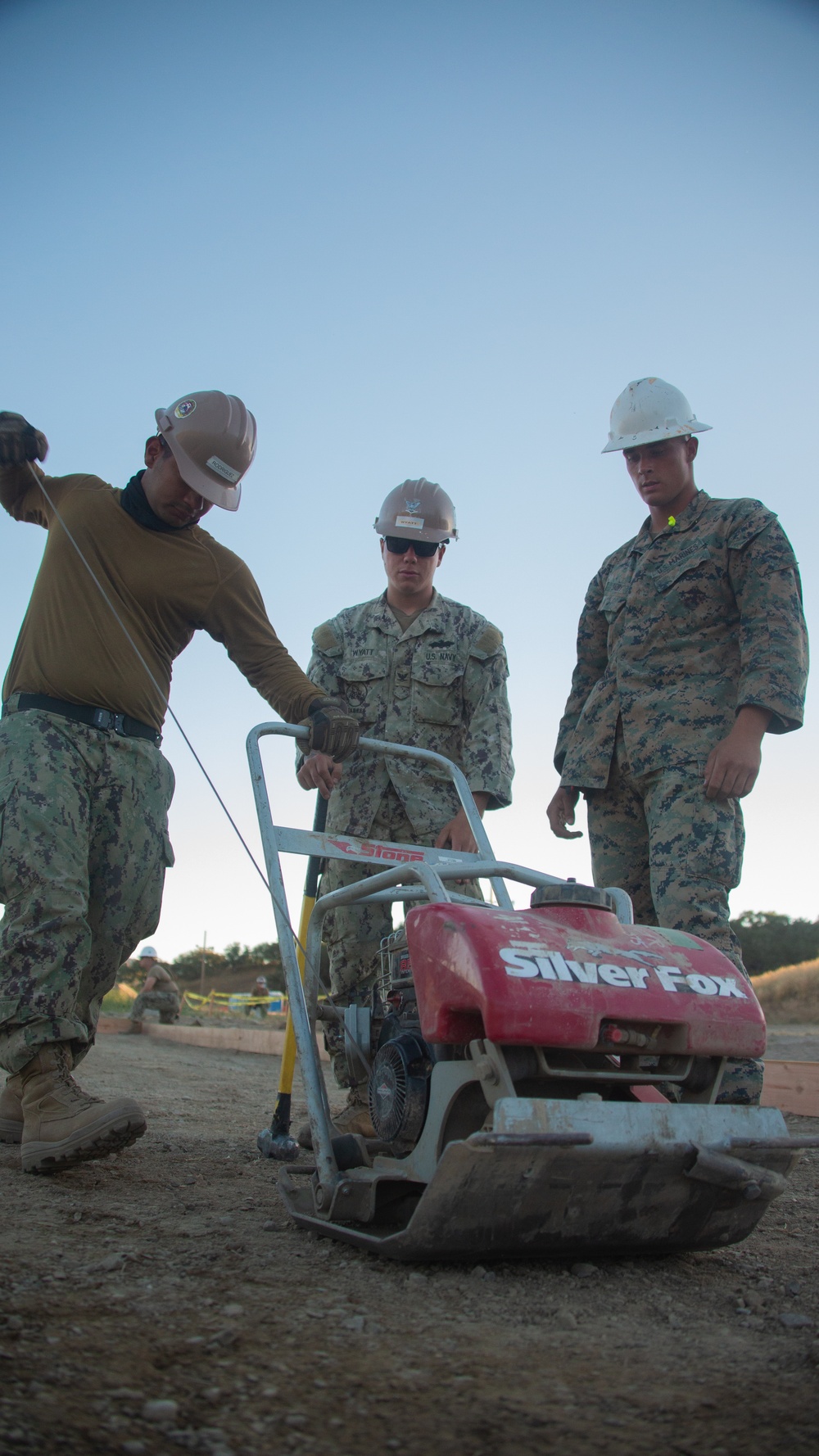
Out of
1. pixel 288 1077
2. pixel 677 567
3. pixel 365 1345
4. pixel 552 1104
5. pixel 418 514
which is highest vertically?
pixel 418 514

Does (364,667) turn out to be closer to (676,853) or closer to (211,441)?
(211,441)

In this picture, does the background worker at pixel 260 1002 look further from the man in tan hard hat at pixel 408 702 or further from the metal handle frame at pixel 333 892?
the metal handle frame at pixel 333 892

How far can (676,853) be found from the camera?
330cm

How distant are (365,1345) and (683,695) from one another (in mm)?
2412

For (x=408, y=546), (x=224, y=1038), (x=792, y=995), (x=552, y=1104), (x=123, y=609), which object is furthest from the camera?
(x=792, y=995)

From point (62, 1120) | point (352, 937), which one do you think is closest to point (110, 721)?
point (62, 1120)

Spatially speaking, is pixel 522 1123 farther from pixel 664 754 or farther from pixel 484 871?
pixel 664 754

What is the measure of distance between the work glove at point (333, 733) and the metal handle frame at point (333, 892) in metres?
0.04

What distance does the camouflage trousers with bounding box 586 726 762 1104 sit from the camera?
315 centimetres

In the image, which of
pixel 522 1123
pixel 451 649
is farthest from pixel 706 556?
pixel 522 1123

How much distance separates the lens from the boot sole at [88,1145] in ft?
9.17

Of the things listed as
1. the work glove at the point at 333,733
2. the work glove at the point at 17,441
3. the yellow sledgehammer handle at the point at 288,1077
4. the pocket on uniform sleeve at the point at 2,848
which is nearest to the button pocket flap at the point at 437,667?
the yellow sledgehammer handle at the point at 288,1077

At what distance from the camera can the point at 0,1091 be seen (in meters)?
3.69

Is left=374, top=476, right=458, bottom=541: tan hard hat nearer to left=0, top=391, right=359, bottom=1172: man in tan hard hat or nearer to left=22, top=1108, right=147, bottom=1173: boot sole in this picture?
left=0, top=391, right=359, bottom=1172: man in tan hard hat
